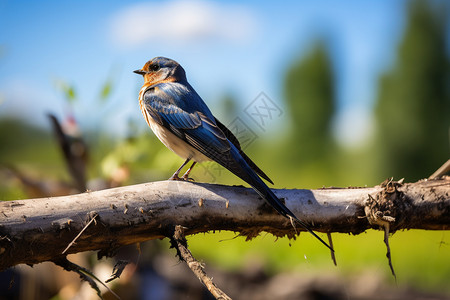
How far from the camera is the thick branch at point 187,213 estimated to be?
98.5 inches

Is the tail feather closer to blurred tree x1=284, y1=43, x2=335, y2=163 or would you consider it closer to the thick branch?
the thick branch

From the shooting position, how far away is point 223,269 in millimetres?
7359

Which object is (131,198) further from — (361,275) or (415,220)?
(361,275)

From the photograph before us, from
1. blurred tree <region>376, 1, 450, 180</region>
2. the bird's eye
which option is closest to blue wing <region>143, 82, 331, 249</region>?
the bird's eye

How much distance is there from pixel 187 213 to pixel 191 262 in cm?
38

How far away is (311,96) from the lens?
27.0 metres

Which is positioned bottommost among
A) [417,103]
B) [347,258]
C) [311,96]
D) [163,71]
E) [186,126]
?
[347,258]

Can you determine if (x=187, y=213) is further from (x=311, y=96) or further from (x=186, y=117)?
(x=311, y=96)

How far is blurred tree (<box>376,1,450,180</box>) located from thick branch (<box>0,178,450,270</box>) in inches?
591

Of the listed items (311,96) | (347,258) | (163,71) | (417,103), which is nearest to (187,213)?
(163,71)

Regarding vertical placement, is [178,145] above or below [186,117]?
below

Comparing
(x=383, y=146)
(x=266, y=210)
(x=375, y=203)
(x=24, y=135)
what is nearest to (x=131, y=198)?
(x=266, y=210)

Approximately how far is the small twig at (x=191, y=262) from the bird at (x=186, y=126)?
0.57 metres

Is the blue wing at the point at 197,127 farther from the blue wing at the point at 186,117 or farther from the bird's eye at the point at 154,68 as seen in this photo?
the bird's eye at the point at 154,68
